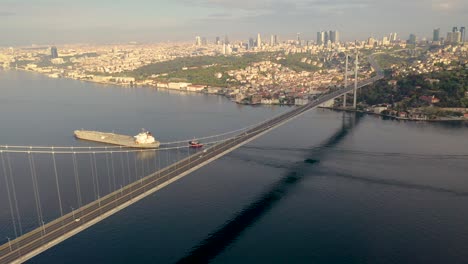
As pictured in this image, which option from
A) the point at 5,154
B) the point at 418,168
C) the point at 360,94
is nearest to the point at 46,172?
the point at 5,154

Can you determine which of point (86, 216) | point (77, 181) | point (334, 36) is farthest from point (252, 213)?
point (334, 36)

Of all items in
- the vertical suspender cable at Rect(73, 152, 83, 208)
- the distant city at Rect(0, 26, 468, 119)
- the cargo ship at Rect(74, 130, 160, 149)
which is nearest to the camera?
the vertical suspender cable at Rect(73, 152, 83, 208)

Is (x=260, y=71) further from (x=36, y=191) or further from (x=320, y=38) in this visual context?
(x=320, y=38)

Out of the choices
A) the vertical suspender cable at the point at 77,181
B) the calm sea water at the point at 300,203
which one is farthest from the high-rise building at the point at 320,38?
the vertical suspender cable at the point at 77,181

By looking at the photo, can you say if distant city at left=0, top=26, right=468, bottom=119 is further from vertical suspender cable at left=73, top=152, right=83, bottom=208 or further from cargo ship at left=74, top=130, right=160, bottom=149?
vertical suspender cable at left=73, top=152, right=83, bottom=208

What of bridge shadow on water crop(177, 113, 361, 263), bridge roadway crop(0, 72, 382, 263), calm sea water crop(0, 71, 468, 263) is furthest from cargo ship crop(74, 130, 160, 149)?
bridge shadow on water crop(177, 113, 361, 263)

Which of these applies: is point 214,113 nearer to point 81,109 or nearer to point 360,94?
point 81,109
